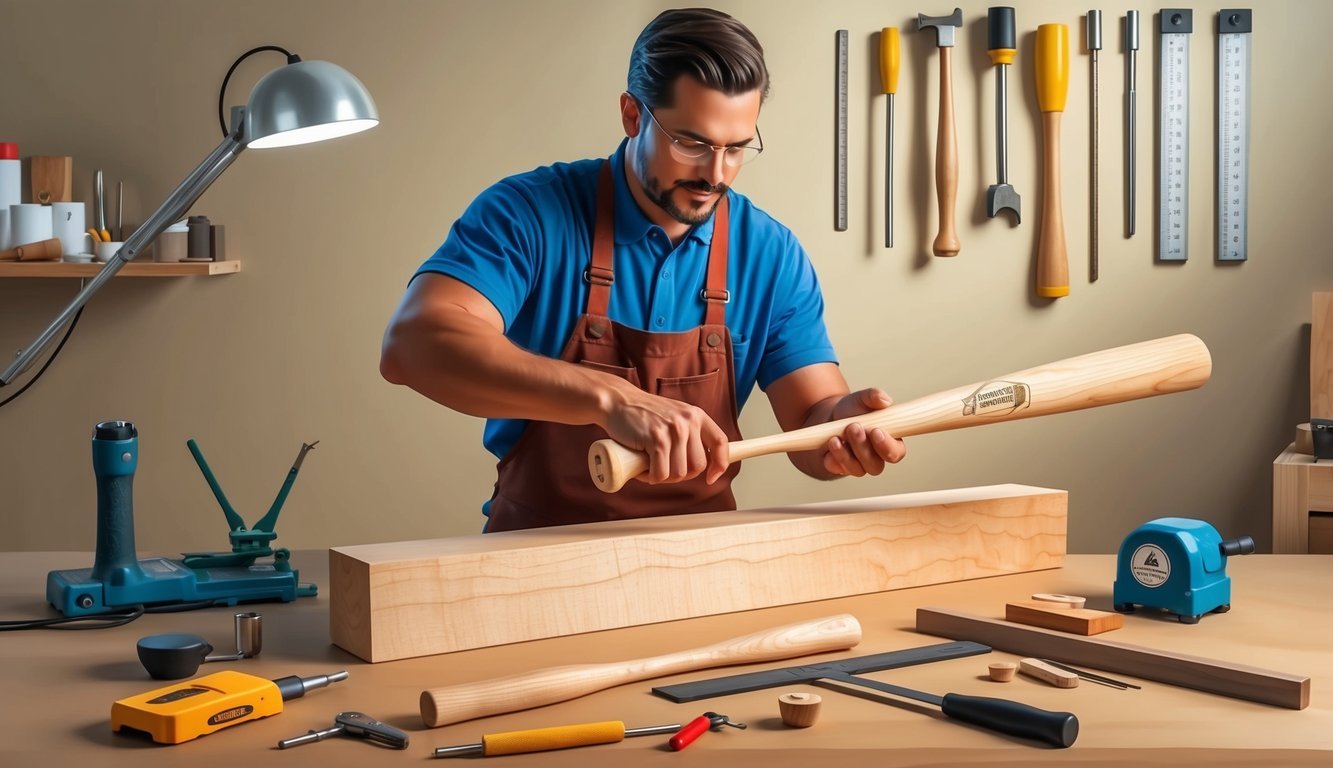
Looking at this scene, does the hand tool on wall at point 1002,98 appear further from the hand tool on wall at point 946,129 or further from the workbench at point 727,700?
the workbench at point 727,700

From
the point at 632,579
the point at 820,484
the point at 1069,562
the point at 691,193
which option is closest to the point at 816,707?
the point at 632,579

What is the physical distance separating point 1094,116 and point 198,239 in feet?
8.29

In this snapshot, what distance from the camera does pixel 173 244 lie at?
3.62 metres

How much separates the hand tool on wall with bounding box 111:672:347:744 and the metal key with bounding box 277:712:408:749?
0.08m

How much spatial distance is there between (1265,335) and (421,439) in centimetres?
245

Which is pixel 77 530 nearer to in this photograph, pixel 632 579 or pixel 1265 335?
pixel 632 579

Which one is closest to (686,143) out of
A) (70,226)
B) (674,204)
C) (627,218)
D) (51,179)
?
(674,204)

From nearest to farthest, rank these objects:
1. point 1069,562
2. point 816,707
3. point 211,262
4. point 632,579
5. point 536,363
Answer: point 816,707 → point 632,579 → point 536,363 → point 1069,562 → point 211,262

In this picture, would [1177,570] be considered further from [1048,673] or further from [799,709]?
[799,709]

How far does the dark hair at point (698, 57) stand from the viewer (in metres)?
2.04

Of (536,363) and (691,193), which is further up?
(691,193)

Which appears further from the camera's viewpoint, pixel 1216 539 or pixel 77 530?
pixel 77 530

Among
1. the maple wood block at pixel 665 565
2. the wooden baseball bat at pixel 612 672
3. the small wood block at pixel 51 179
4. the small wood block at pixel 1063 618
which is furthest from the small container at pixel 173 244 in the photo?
the small wood block at pixel 1063 618

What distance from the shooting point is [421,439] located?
12.7ft
